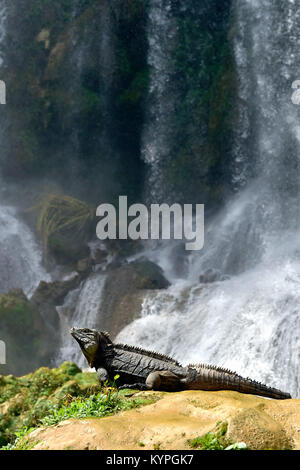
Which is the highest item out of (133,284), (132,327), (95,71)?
(95,71)

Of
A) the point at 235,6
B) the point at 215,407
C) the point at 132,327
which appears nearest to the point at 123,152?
the point at 235,6

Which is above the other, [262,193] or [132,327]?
[262,193]

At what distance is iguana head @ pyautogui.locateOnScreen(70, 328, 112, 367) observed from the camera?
7.07 m

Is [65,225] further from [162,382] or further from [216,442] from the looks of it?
[216,442]

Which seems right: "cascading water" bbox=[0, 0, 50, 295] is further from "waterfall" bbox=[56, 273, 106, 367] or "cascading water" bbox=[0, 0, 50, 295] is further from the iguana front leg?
the iguana front leg

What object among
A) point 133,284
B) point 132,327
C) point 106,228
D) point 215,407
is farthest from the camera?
point 106,228

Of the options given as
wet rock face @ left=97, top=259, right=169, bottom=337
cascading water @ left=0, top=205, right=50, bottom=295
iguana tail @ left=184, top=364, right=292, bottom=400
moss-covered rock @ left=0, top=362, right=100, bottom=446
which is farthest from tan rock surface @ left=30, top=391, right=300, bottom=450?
cascading water @ left=0, top=205, right=50, bottom=295

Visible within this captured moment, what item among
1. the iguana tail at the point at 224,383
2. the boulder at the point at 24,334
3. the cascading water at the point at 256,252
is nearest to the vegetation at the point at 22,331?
the boulder at the point at 24,334

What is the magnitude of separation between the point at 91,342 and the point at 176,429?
111 inches

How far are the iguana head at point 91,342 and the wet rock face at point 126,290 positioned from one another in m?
7.88

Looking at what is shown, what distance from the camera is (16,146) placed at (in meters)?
22.9

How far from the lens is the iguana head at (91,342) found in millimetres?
7066

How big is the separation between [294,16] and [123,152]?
26.8 ft
